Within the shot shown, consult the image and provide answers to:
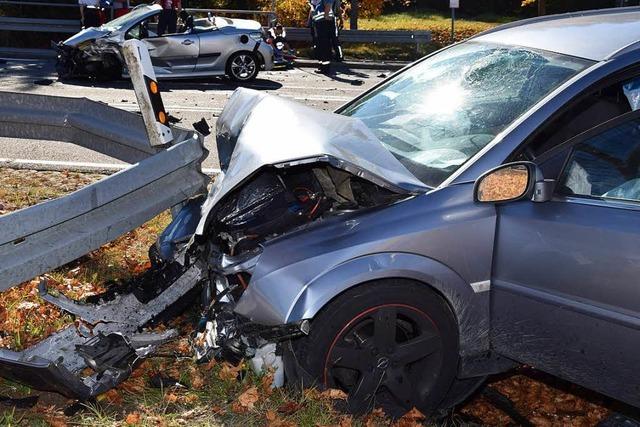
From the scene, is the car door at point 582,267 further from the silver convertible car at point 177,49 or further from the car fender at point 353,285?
the silver convertible car at point 177,49

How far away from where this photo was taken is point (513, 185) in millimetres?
3707

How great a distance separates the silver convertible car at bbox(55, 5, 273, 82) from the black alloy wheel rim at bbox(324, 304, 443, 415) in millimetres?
12020

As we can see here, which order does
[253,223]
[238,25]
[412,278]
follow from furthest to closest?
1. [238,25]
2. [253,223]
3. [412,278]

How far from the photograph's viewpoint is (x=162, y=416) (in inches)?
147

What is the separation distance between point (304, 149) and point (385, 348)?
96 cm

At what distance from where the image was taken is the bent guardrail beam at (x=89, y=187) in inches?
152

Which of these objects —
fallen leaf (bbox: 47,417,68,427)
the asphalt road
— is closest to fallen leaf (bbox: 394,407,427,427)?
fallen leaf (bbox: 47,417,68,427)

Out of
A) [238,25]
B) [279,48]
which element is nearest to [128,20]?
[238,25]

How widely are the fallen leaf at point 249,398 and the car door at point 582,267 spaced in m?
1.16

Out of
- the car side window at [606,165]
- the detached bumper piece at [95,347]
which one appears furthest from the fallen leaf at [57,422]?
the car side window at [606,165]

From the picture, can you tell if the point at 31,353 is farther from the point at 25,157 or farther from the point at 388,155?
the point at 25,157

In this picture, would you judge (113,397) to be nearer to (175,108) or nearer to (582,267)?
(582,267)

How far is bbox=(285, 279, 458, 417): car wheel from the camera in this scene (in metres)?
3.69

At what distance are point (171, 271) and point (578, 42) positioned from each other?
7.87 ft
